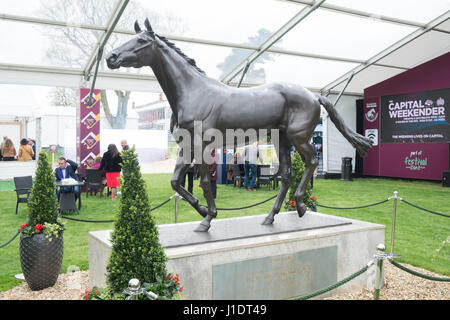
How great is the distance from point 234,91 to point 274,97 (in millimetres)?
436

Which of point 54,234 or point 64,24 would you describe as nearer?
point 54,234

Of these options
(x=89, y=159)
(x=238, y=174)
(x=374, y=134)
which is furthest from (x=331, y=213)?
(x=374, y=134)

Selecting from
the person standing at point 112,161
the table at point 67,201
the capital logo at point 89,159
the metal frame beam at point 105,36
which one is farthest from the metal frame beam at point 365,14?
the capital logo at point 89,159

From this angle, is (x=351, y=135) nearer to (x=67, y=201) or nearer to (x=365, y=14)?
(x=67, y=201)

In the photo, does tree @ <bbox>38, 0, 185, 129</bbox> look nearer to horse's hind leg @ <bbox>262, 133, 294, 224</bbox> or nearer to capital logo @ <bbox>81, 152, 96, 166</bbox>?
capital logo @ <bbox>81, 152, 96, 166</bbox>

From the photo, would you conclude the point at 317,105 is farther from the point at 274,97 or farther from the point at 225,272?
the point at 225,272

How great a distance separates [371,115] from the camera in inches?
658

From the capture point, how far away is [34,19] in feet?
25.7

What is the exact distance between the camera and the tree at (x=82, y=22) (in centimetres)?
775

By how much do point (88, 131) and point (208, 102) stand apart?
28.0ft

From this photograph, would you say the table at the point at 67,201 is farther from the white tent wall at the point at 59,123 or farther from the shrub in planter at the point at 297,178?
the shrub in planter at the point at 297,178

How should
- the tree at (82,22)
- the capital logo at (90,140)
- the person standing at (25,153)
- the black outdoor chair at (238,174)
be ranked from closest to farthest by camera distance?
the tree at (82,22) < the capital logo at (90,140) < the person standing at (25,153) < the black outdoor chair at (238,174)

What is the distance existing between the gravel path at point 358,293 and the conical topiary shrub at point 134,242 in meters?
1.45
